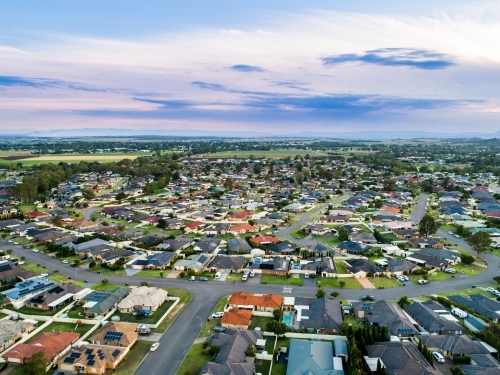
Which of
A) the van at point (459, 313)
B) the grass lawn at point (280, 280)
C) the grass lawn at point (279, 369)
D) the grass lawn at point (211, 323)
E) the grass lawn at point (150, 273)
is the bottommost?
the grass lawn at point (150, 273)

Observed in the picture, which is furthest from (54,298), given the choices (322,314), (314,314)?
(322,314)

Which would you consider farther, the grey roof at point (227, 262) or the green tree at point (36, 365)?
the grey roof at point (227, 262)

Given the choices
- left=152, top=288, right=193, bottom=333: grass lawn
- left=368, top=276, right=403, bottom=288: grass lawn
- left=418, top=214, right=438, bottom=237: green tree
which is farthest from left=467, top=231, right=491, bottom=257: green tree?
left=152, top=288, right=193, bottom=333: grass lawn

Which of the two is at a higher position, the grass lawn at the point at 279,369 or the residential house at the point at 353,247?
the residential house at the point at 353,247

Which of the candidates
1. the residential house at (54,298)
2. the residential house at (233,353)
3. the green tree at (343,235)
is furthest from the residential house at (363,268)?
the residential house at (54,298)

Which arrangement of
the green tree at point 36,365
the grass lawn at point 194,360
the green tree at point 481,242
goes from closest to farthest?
the green tree at point 36,365 → the grass lawn at point 194,360 → the green tree at point 481,242

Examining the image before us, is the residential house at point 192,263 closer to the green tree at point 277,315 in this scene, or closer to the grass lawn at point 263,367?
the green tree at point 277,315

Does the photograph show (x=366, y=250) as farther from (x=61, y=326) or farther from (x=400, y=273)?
(x=61, y=326)
